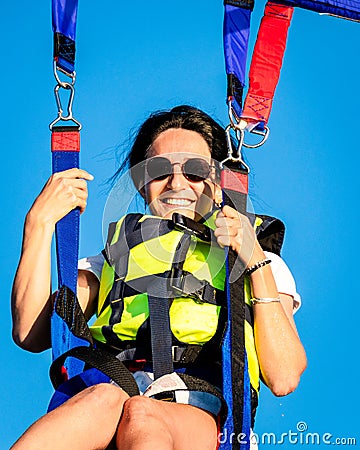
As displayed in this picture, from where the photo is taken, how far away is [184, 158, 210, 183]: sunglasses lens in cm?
397

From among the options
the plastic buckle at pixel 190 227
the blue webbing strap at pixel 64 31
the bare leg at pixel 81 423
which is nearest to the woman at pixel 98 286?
the bare leg at pixel 81 423

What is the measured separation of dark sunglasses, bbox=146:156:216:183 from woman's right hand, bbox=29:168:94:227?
436 mm

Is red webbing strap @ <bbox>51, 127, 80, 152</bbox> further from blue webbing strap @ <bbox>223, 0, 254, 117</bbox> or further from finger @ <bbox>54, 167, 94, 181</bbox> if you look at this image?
blue webbing strap @ <bbox>223, 0, 254, 117</bbox>

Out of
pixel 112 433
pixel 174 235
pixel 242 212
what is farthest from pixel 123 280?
pixel 112 433

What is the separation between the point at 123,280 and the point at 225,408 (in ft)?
2.52

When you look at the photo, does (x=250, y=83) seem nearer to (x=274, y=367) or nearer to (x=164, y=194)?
(x=164, y=194)

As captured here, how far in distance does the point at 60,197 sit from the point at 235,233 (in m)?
0.70

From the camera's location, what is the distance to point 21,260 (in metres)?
3.59

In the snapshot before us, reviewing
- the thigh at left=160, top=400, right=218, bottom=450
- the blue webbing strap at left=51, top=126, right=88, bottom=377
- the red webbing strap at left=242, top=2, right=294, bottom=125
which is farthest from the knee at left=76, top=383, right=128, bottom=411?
the red webbing strap at left=242, top=2, right=294, bottom=125

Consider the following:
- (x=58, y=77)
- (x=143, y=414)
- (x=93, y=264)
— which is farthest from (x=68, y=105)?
(x=143, y=414)

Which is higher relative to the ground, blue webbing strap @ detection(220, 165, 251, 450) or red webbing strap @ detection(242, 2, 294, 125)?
red webbing strap @ detection(242, 2, 294, 125)

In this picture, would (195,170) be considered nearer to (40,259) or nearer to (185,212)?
(185,212)

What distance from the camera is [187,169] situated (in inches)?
157

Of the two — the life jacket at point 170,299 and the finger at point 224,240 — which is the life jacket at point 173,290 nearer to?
the life jacket at point 170,299
